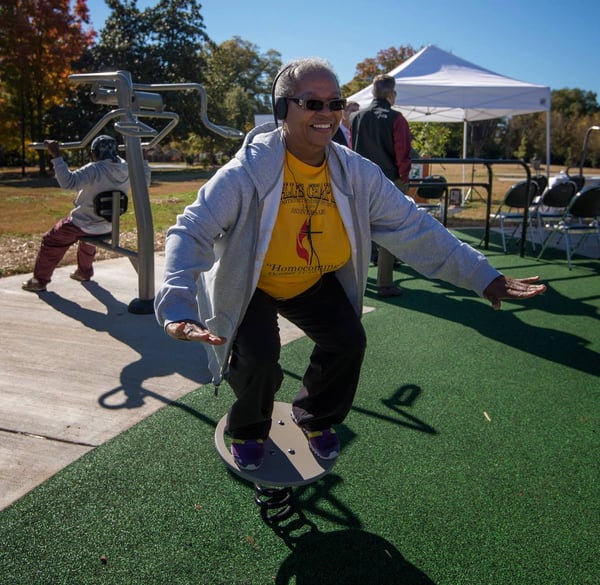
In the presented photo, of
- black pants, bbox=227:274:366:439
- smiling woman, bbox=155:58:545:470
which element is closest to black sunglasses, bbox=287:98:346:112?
smiling woman, bbox=155:58:545:470

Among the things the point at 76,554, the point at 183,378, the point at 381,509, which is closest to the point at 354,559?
the point at 381,509

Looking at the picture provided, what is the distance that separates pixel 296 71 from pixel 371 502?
5.78 feet

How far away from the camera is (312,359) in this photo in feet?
8.32

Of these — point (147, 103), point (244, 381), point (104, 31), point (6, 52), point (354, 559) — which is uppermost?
point (104, 31)

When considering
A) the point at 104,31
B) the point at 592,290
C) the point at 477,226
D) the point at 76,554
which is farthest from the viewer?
the point at 104,31

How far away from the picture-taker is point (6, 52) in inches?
842

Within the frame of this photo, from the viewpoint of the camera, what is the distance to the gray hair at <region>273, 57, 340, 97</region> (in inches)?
87.7

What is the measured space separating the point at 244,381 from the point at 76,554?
2.79 feet

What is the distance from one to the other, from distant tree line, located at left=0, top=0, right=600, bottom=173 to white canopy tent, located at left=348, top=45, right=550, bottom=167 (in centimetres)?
435

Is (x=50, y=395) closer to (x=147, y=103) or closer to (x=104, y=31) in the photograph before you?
(x=147, y=103)

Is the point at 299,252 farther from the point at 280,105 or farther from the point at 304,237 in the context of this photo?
the point at 280,105

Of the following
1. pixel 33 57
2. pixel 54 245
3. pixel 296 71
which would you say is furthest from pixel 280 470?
pixel 33 57

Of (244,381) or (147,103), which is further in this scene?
(147,103)

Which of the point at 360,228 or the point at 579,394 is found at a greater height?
the point at 360,228
